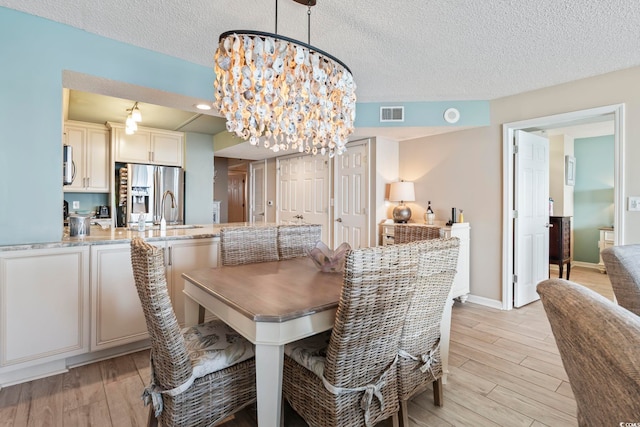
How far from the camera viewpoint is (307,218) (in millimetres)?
5188

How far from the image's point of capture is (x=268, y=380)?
1.25 metres

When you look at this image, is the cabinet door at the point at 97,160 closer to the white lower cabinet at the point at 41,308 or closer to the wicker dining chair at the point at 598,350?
the white lower cabinet at the point at 41,308

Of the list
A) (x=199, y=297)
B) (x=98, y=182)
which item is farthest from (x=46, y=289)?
(x=98, y=182)

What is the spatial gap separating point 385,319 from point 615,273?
97cm

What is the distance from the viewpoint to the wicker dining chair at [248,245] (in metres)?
2.24

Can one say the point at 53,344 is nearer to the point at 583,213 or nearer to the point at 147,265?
the point at 147,265

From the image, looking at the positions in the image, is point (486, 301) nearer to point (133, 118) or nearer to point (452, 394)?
point (452, 394)

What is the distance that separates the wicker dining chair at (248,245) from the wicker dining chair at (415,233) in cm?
97

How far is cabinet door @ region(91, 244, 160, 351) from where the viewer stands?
87.6 inches

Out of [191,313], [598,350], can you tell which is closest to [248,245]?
[191,313]

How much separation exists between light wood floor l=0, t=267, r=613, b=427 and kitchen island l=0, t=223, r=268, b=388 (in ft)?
0.41

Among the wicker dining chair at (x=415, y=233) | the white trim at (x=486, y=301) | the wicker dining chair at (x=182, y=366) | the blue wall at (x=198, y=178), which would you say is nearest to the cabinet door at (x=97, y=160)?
the blue wall at (x=198, y=178)

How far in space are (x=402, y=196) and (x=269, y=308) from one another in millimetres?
2991

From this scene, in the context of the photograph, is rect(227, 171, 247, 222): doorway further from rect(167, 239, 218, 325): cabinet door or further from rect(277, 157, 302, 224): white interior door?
rect(167, 239, 218, 325): cabinet door
